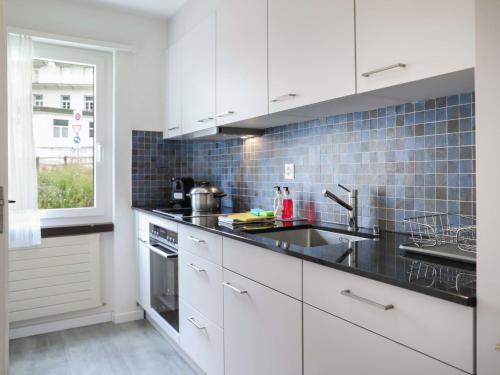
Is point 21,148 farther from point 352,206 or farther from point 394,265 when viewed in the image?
point 394,265

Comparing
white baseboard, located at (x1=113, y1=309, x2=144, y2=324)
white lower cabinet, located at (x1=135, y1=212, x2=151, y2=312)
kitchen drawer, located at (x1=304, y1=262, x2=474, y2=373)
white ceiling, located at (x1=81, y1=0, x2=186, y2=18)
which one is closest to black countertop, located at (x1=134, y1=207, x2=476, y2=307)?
kitchen drawer, located at (x1=304, y1=262, x2=474, y2=373)

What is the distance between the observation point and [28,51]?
9.17 feet

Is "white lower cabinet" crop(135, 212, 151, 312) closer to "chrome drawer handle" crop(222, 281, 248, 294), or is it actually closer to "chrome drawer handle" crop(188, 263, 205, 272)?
"chrome drawer handle" crop(188, 263, 205, 272)

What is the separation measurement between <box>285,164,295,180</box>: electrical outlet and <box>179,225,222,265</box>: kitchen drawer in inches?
26.5

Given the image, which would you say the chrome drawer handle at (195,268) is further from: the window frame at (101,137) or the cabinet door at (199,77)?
the window frame at (101,137)

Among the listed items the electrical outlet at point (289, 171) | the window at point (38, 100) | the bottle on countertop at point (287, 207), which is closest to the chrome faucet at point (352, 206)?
the bottle on countertop at point (287, 207)

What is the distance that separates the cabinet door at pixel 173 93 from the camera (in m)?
3.08

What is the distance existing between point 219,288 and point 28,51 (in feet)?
7.19

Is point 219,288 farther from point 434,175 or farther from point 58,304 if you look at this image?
point 58,304

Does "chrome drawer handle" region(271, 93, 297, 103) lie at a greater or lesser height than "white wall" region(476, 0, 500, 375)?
greater

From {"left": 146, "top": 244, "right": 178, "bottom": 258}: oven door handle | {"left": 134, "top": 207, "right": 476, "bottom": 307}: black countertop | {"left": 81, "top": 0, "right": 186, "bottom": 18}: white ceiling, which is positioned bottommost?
{"left": 146, "top": 244, "right": 178, "bottom": 258}: oven door handle

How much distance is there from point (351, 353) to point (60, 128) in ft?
9.06

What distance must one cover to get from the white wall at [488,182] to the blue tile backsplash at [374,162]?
2.31ft

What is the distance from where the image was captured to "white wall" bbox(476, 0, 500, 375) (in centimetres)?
84
